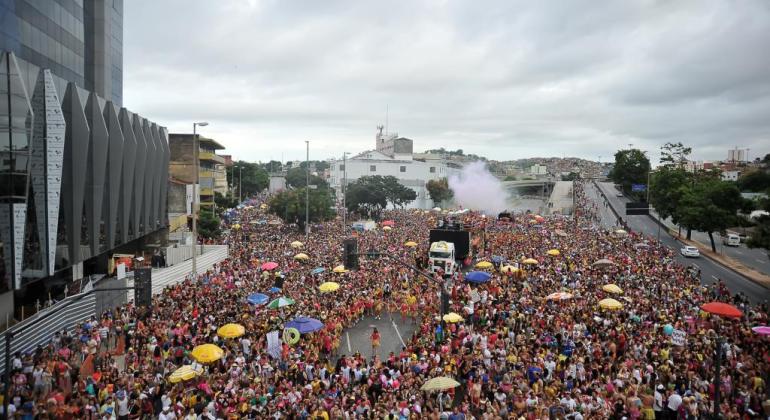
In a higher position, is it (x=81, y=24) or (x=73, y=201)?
(x=81, y=24)

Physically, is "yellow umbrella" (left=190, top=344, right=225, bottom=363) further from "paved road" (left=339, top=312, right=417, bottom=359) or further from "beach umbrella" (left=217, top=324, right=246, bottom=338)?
"paved road" (left=339, top=312, right=417, bottom=359)

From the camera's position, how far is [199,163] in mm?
62156

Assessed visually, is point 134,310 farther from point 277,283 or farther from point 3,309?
point 277,283

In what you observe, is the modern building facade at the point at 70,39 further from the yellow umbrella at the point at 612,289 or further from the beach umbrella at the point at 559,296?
the yellow umbrella at the point at 612,289

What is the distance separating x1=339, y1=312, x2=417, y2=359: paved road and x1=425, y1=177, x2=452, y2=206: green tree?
82.3m

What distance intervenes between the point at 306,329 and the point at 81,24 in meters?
25.4

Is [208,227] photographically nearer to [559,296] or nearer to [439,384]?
[559,296]

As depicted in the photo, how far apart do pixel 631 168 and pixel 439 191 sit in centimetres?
3683

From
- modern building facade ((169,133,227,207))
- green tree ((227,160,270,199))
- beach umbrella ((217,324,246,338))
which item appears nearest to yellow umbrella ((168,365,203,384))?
beach umbrella ((217,324,246,338))

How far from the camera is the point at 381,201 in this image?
78188 mm

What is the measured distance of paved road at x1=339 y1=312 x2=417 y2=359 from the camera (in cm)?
2044

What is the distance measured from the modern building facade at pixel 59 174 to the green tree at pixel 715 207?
44267mm

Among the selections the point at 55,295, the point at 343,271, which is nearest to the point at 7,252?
the point at 55,295

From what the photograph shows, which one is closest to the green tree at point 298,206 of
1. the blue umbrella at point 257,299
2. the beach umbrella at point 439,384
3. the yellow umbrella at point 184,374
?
the blue umbrella at point 257,299
